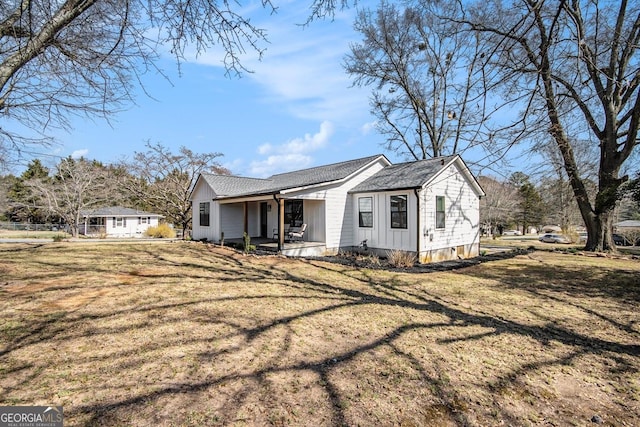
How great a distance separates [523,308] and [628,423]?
3575 millimetres

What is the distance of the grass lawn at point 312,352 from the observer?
2.67 m

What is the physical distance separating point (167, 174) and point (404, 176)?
834 inches

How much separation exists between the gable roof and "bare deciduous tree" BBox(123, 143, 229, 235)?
8702 mm

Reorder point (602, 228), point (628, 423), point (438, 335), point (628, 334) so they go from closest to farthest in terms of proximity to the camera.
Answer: point (628, 423) → point (438, 335) → point (628, 334) → point (602, 228)

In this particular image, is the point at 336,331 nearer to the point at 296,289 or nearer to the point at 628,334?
the point at 296,289

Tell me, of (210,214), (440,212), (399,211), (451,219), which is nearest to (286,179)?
(210,214)

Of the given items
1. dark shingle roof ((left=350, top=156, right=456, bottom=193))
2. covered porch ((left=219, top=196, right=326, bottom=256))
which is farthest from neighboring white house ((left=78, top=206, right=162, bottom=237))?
dark shingle roof ((left=350, top=156, right=456, bottom=193))

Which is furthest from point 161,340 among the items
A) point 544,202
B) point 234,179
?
point 544,202

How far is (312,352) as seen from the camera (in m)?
3.73

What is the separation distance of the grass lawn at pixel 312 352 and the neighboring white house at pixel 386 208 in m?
5.18

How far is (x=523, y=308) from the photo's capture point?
19.7 feet

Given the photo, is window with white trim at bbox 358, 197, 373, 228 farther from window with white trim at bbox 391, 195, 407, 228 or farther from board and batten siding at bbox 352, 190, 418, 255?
window with white trim at bbox 391, 195, 407, 228

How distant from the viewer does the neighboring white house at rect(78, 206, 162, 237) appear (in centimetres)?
3797

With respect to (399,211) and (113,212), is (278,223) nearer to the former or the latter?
(399,211)
